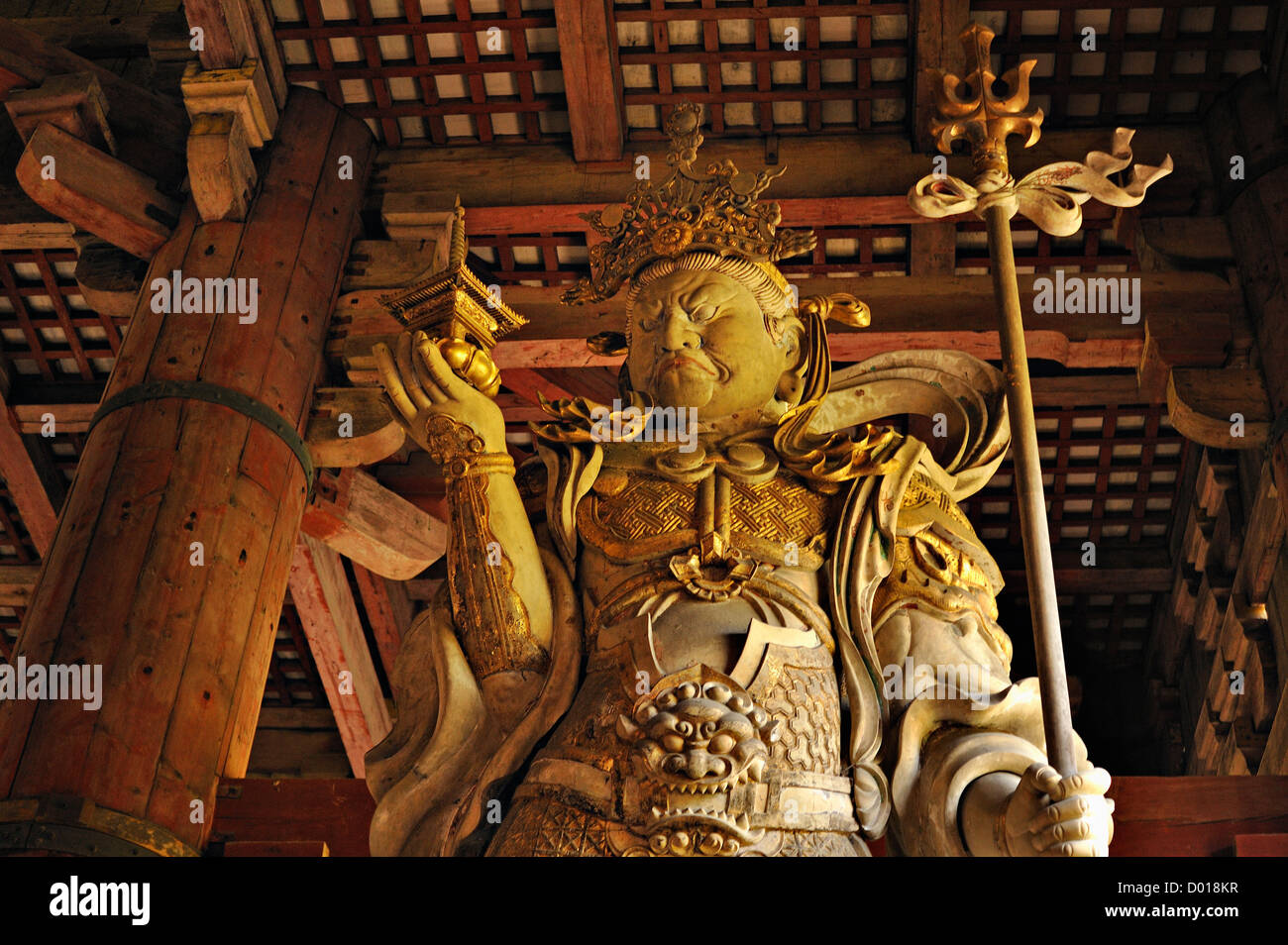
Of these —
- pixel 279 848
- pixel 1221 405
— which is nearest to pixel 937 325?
pixel 1221 405

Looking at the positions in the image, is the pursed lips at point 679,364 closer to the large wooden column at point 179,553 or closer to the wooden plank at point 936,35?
the large wooden column at point 179,553

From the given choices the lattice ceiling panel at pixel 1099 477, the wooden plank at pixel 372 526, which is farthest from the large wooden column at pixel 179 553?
the lattice ceiling panel at pixel 1099 477

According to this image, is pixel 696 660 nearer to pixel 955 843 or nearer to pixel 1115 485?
pixel 955 843

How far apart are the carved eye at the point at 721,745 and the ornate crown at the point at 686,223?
4.75 feet

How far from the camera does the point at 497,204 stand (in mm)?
6859

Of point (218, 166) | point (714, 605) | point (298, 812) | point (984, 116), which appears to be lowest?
point (298, 812)

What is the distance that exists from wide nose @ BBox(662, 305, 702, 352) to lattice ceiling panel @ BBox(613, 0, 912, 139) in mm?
2817

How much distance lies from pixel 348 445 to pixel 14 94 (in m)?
1.94

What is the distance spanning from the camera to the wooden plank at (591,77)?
6.50 metres

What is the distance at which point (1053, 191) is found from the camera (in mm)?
3998

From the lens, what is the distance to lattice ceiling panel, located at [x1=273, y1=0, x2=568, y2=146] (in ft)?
22.0

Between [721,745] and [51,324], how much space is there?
539 cm

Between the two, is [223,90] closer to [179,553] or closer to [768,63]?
[179,553]

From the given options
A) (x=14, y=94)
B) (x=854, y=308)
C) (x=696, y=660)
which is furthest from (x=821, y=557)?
(x=14, y=94)
